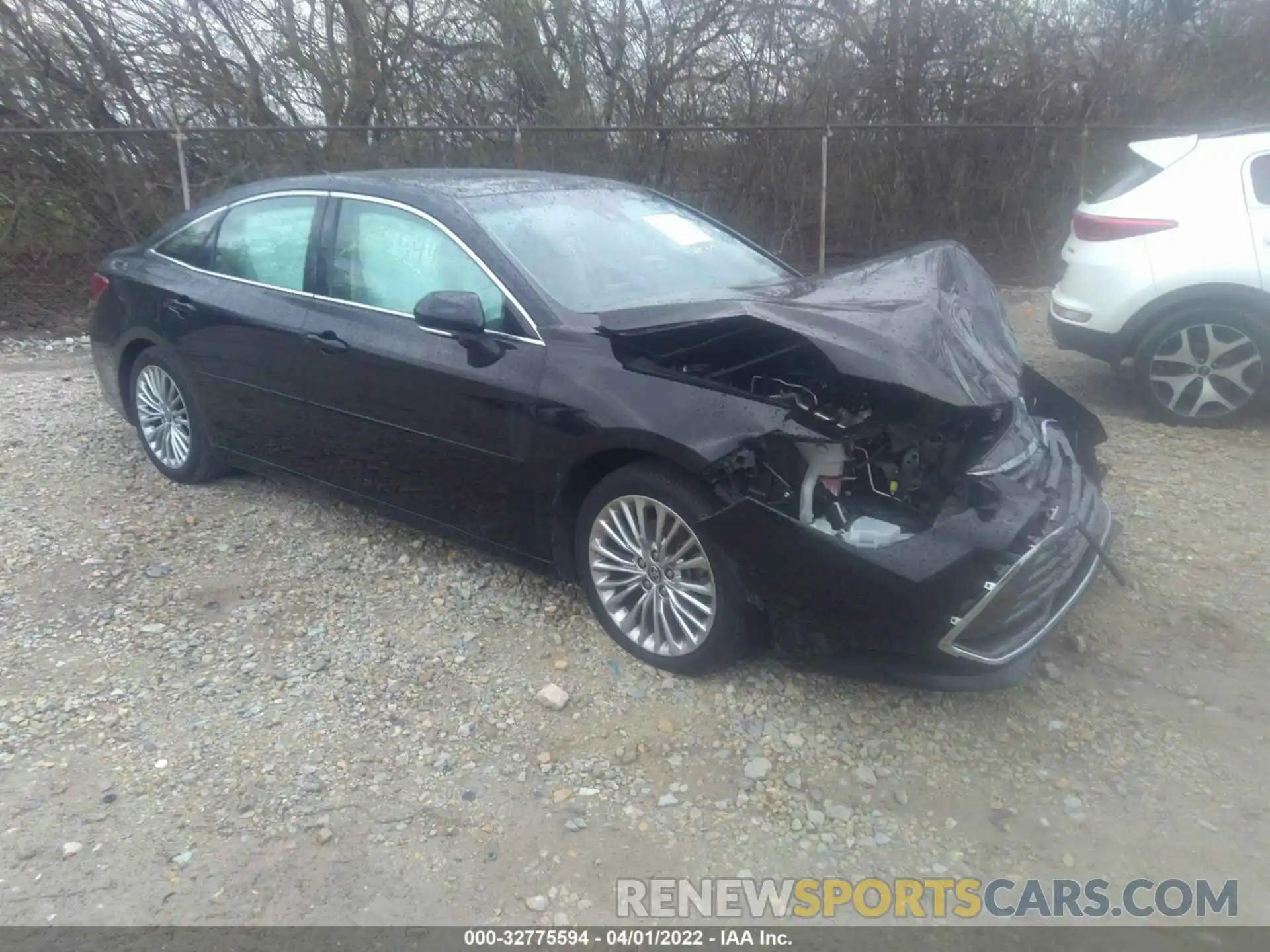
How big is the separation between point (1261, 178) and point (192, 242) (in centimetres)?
592

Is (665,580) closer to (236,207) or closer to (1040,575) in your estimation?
(1040,575)

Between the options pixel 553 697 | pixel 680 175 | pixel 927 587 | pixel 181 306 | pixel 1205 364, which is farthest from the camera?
pixel 680 175

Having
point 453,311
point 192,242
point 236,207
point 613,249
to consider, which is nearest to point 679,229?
point 613,249

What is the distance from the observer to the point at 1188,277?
6309 millimetres

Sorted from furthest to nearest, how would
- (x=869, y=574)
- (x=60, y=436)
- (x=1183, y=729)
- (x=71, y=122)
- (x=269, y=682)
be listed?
(x=71, y=122) < (x=60, y=436) < (x=269, y=682) < (x=1183, y=729) < (x=869, y=574)

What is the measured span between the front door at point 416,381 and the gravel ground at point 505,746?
1.39ft

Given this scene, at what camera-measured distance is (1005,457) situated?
359 cm

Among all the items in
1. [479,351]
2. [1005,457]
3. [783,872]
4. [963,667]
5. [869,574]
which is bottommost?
[783,872]

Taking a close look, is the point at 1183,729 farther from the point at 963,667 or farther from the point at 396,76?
the point at 396,76

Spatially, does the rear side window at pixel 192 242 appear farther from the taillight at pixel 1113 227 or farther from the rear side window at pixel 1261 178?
the rear side window at pixel 1261 178

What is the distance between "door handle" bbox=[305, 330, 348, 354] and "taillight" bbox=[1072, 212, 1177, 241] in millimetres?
4645

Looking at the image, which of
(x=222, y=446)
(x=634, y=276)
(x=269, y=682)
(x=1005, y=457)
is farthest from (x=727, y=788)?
(x=222, y=446)

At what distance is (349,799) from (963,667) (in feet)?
6.16

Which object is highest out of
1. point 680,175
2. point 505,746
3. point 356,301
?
point 680,175
